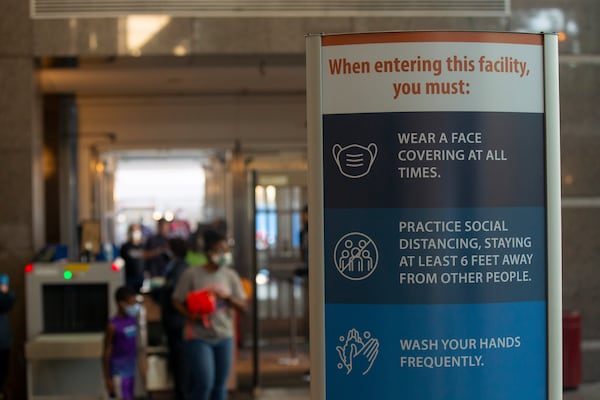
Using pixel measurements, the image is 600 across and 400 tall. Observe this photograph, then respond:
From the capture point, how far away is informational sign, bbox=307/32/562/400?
9.20 ft

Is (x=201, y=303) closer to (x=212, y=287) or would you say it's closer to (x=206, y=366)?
(x=212, y=287)

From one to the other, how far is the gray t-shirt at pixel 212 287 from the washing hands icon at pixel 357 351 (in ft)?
15.1

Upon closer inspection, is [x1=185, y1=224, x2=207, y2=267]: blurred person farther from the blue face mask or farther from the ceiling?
the blue face mask

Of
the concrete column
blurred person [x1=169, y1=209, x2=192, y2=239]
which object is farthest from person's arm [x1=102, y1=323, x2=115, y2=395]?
blurred person [x1=169, y1=209, x2=192, y2=239]

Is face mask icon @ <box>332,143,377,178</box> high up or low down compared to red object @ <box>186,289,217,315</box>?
up

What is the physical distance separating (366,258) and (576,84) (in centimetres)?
794

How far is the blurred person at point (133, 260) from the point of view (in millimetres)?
13594

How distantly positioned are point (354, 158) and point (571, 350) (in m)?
7.46

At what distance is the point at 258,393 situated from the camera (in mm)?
9945

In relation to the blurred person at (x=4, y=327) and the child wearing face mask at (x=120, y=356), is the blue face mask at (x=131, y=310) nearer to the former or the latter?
the child wearing face mask at (x=120, y=356)

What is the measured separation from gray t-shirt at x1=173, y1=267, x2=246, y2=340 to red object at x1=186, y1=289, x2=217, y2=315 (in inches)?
2.6

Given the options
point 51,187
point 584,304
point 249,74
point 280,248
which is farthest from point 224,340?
point 51,187

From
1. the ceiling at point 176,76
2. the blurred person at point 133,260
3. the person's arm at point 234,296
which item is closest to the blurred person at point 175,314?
the person's arm at point 234,296

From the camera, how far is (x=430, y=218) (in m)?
2.80
